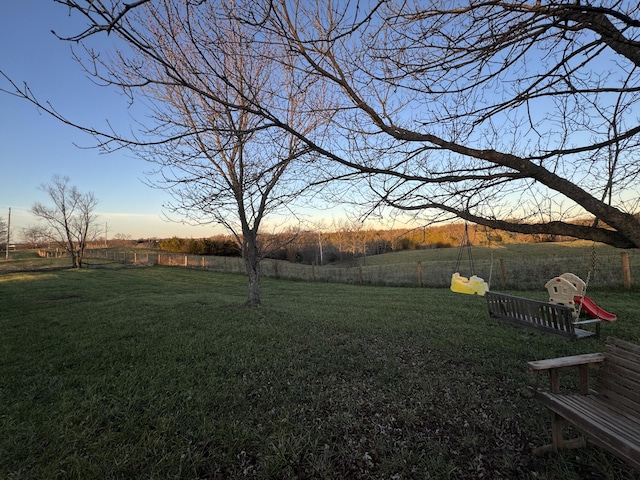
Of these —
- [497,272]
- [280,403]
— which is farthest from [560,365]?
[497,272]

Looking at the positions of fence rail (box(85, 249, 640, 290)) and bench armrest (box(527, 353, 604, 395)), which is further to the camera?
fence rail (box(85, 249, 640, 290))

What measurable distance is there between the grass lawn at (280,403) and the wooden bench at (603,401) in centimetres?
35

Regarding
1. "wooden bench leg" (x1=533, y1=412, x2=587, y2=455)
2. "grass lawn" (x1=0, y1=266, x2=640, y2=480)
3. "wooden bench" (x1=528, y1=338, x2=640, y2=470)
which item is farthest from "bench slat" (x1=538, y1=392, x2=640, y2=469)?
"grass lawn" (x1=0, y1=266, x2=640, y2=480)

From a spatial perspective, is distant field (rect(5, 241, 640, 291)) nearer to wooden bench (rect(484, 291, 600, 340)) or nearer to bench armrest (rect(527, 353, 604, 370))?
wooden bench (rect(484, 291, 600, 340))

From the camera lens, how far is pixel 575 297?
6.27 metres

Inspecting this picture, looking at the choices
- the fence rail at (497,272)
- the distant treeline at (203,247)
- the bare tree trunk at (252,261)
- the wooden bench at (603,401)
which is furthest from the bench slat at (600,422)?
the distant treeline at (203,247)

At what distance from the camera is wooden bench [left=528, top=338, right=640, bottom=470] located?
2146 mm

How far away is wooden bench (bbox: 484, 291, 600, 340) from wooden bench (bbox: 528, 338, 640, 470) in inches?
111

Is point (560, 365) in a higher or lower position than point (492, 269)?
higher

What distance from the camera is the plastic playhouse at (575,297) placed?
6.15m

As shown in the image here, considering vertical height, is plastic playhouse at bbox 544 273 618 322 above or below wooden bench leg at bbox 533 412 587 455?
above

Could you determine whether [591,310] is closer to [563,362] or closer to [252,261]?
[563,362]

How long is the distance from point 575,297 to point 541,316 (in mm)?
1236

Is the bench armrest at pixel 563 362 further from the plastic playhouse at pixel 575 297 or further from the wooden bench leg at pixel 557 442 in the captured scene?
the plastic playhouse at pixel 575 297
